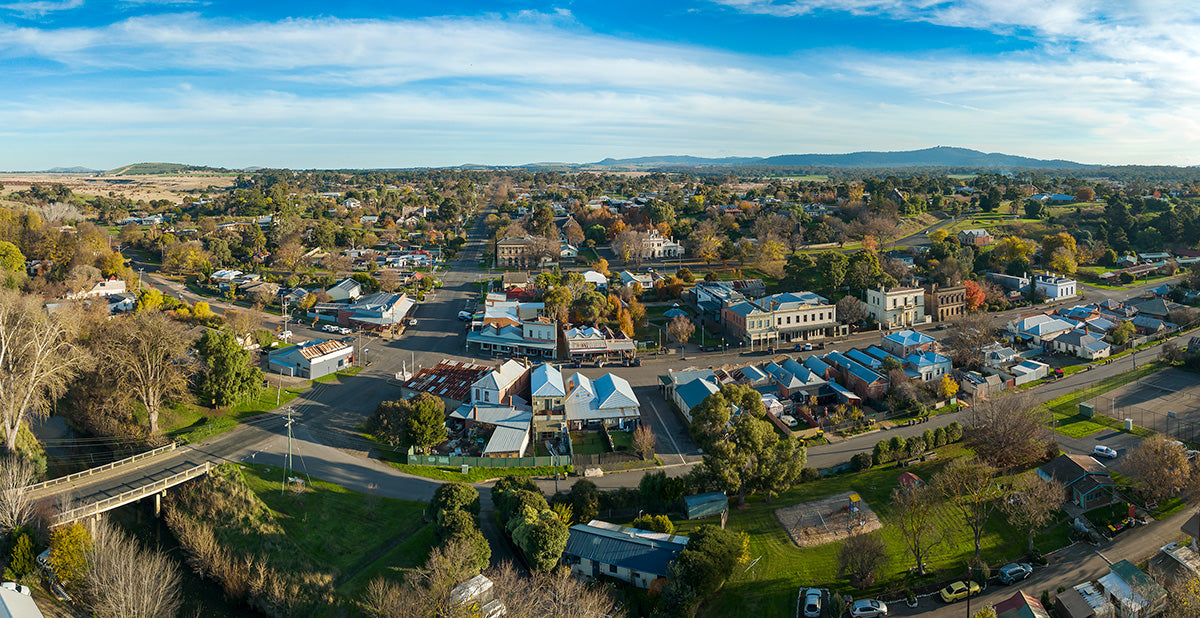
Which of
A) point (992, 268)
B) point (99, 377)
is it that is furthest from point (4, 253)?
point (992, 268)

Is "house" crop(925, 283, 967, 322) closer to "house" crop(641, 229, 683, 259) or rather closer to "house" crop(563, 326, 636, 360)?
"house" crop(563, 326, 636, 360)

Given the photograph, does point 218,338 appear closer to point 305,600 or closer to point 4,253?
point 305,600

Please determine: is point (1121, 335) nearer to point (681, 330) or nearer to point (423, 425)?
point (681, 330)

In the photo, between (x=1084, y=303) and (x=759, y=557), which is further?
(x=1084, y=303)

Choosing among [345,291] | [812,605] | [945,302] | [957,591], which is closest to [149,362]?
[345,291]

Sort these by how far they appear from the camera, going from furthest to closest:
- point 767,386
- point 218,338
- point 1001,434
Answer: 1. point 767,386
2. point 218,338
3. point 1001,434

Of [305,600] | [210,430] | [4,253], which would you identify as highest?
[4,253]
